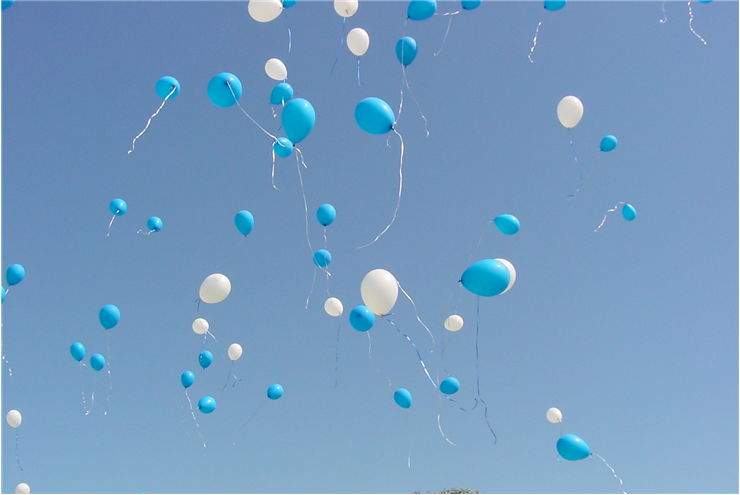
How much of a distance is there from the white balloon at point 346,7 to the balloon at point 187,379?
20.6 ft

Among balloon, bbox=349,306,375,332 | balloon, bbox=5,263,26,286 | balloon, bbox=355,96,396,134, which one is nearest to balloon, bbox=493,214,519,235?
balloon, bbox=349,306,375,332

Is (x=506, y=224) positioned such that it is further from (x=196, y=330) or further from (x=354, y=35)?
(x=196, y=330)

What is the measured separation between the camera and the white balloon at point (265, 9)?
8.50 m

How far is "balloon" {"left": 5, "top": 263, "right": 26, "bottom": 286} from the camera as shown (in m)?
9.80

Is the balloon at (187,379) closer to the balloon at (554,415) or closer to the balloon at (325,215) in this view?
the balloon at (325,215)

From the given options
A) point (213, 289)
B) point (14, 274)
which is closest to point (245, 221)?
point (213, 289)

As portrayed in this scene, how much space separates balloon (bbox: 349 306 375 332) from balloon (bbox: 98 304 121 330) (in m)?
3.61

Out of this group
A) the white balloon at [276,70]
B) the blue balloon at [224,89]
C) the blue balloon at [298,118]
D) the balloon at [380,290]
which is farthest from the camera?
the white balloon at [276,70]

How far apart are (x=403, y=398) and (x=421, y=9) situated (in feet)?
18.7

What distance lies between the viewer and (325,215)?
32.9 feet

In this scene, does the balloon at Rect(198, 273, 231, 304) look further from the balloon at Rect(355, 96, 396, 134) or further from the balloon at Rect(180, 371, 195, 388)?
the balloon at Rect(355, 96, 396, 134)

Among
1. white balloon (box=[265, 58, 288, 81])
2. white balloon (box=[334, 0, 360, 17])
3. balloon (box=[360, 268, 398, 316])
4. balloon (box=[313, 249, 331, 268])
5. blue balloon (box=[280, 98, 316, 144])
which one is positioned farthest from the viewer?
balloon (box=[313, 249, 331, 268])

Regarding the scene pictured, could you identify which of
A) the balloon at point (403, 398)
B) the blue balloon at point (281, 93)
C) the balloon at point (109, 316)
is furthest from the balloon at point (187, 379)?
the blue balloon at point (281, 93)

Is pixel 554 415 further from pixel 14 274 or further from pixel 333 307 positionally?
pixel 14 274
